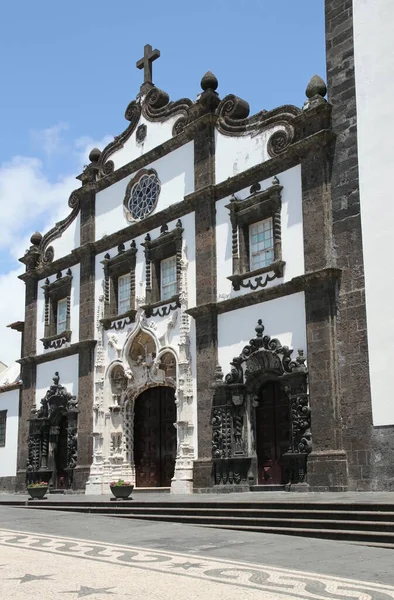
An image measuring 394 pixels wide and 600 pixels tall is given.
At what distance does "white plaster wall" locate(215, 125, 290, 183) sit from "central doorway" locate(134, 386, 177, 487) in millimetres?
7257

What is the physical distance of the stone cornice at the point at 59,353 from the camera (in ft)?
88.5

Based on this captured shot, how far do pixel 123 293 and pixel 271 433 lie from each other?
876cm

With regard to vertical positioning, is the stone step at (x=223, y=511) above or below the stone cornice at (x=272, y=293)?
below

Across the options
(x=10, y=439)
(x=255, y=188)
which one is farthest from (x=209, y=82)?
(x=10, y=439)

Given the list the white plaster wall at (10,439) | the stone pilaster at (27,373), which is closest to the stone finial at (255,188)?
the stone pilaster at (27,373)

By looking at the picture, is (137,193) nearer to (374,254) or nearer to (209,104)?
(209,104)

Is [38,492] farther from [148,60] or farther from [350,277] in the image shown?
[148,60]

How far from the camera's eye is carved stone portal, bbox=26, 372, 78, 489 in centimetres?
2711

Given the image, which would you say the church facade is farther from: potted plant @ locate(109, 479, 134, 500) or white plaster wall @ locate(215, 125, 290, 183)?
potted plant @ locate(109, 479, 134, 500)

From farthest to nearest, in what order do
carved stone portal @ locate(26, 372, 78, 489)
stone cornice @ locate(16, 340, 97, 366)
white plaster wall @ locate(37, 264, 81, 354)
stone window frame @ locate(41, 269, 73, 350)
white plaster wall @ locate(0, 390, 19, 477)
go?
white plaster wall @ locate(0, 390, 19, 477), stone window frame @ locate(41, 269, 73, 350), white plaster wall @ locate(37, 264, 81, 354), carved stone portal @ locate(26, 372, 78, 489), stone cornice @ locate(16, 340, 97, 366)

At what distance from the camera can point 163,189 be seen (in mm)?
25062

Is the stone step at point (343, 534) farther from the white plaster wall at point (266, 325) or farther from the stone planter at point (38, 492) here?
the stone planter at point (38, 492)

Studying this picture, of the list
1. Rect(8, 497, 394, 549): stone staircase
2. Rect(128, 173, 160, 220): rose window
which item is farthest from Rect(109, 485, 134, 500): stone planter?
Rect(128, 173, 160, 220): rose window

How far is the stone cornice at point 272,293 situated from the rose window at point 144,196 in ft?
15.9
